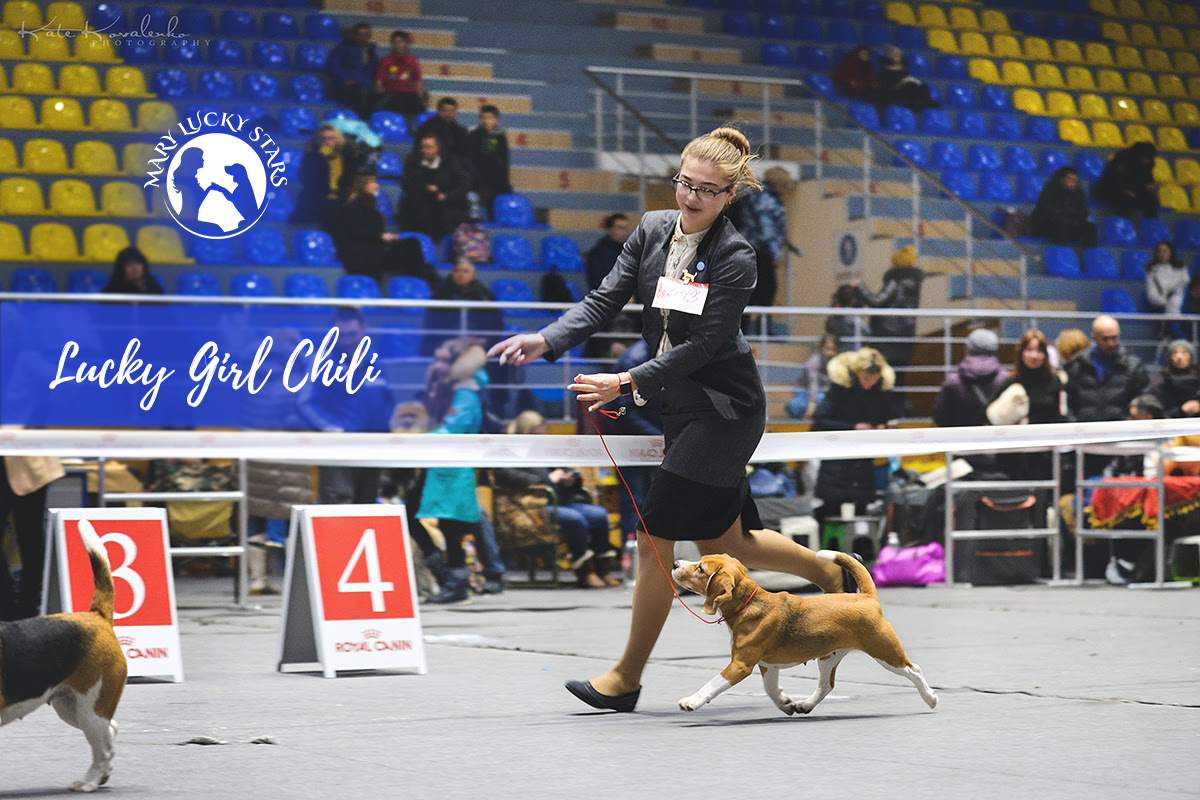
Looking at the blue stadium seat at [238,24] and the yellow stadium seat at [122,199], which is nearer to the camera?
the yellow stadium seat at [122,199]

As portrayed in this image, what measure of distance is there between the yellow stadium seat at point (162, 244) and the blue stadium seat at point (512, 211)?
134 inches

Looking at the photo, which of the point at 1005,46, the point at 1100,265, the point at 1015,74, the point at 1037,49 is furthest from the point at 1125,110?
the point at 1100,265

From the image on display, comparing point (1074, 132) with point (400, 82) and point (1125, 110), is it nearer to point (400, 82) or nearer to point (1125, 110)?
point (1125, 110)

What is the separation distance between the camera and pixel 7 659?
3.75 metres

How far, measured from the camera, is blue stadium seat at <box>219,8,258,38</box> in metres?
16.3

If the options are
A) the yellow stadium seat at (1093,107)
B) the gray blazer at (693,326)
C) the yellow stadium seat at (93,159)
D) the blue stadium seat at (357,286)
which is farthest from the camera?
the yellow stadium seat at (1093,107)

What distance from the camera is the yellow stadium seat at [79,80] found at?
49.2ft

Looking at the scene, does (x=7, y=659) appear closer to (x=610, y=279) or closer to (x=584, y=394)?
(x=584, y=394)

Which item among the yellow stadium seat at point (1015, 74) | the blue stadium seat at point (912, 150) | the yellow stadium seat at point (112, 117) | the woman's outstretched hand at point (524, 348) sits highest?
the yellow stadium seat at point (1015, 74)

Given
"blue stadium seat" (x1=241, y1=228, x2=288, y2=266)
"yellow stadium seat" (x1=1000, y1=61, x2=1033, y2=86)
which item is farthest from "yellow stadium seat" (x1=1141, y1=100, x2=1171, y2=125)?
"blue stadium seat" (x1=241, y1=228, x2=288, y2=266)

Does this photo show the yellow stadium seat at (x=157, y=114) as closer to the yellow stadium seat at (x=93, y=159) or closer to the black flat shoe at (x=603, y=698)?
the yellow stadium seat at (x=93, y=159)

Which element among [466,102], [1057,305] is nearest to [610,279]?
[466,102]

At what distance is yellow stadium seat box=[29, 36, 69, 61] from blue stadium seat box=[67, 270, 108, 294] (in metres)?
2.34

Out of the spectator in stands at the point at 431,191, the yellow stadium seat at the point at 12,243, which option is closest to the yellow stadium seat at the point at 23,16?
the yellow stadium seat at the point at 12,243
